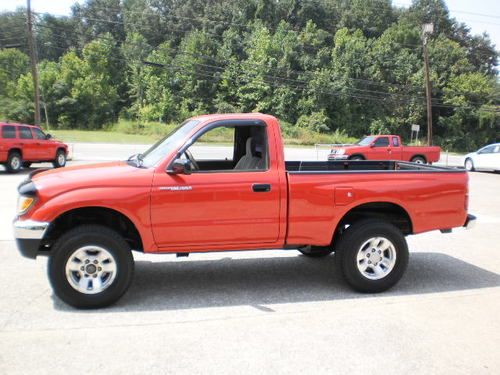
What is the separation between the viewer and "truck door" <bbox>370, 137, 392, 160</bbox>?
81.7ft

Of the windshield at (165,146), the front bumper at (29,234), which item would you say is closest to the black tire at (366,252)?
the windshield at (165,146)

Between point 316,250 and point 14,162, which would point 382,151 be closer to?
point 14,162

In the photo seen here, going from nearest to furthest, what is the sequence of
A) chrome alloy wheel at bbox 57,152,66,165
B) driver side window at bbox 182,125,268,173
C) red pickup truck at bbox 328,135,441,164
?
driver side window at bbox 182,125,268,173
chrome alloy wheel at bbox 57,152,66,165
red pickup truck at bbox 328,135,441,164

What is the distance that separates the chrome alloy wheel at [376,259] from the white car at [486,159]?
20061 millimetres

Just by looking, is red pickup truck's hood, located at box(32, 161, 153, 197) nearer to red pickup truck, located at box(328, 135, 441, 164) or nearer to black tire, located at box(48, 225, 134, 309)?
black tire, located at box(48, 225, 134, 309)

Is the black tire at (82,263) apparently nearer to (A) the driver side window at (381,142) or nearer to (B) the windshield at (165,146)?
(B) the windshield at (165,146)

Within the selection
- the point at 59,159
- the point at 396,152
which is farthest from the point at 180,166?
the point at 396,152

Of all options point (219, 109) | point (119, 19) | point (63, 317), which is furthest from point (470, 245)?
point (119, 19)

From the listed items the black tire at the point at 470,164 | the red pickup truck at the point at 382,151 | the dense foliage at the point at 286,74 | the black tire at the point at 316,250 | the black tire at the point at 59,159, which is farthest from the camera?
the dense foliage at the point at 286,74

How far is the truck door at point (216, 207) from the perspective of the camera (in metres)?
4.87

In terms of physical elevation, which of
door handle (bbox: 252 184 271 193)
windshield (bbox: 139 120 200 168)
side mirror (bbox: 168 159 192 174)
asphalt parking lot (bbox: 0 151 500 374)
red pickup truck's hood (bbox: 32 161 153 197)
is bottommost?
asphalt parking lot (bbox: 0 151 500 374)

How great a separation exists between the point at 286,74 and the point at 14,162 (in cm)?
5690

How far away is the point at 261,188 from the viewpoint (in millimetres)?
5031

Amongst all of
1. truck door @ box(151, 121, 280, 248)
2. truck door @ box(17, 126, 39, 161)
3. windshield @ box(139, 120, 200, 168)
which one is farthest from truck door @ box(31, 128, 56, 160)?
truck door @ box(151, 121, 280, 248)
